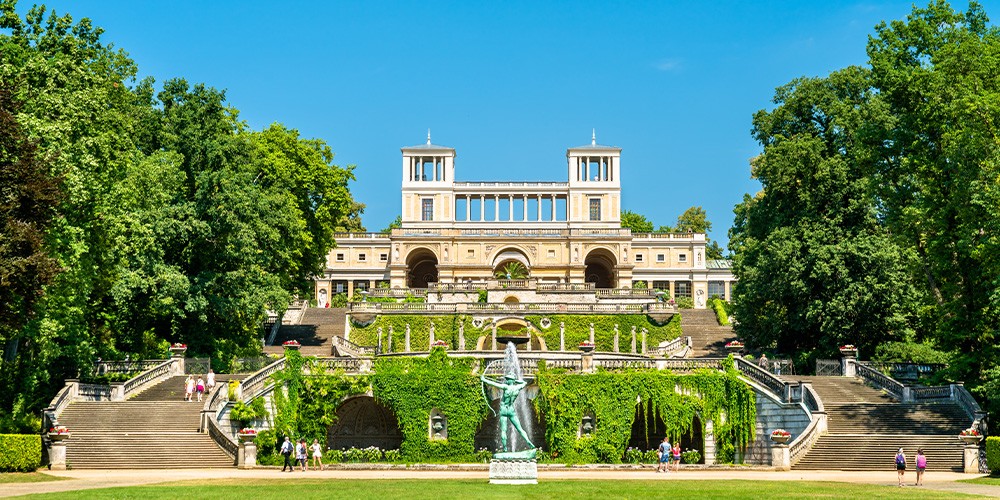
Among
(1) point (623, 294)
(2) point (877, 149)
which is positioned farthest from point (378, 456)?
(1) point (623, 294)

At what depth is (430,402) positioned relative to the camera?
3875 centimetres

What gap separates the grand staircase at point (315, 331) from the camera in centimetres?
5556

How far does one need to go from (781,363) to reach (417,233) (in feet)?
143

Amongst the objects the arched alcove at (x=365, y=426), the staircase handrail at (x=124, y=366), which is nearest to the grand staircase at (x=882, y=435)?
the arched alcove at (x=365, y=426)

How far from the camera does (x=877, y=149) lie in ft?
136

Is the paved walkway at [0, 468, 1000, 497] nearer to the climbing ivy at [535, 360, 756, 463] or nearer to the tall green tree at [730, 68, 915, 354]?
Answer: the climbing ivy at [535, 360, 756, 463]

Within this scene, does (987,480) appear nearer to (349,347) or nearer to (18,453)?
(18,453)

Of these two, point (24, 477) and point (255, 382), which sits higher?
point (255, 382)

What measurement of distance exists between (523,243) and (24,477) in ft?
188

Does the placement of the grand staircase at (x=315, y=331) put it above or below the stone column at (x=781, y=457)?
above

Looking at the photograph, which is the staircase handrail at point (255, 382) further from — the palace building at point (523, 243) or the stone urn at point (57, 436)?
the palace building at point (523, 243)

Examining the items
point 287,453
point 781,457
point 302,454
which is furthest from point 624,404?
point 287,453

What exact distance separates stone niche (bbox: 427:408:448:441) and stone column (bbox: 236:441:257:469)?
6.28 meters

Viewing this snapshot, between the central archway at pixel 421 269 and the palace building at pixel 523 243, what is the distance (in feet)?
0.25
